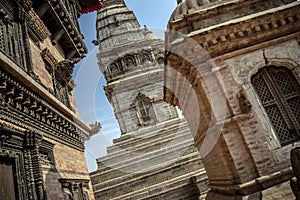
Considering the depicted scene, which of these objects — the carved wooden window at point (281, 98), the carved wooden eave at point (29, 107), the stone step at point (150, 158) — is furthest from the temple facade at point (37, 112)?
the stone step at point (150, 158)

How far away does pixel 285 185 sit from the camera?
219 inches

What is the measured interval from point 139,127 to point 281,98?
17.4 metres

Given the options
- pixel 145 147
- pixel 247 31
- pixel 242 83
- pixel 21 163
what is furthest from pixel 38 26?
pixel 145 147

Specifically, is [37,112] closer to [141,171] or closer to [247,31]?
[247,31]

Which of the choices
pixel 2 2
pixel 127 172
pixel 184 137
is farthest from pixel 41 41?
pixel 184 137

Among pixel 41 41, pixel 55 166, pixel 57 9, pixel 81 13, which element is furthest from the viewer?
pixel 81 13

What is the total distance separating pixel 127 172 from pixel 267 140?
10.7 m

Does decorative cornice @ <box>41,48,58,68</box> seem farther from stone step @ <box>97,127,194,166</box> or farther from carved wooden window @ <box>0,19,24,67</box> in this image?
stone step @ <box>97,127,194,166</box>

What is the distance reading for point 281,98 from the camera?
6.60 m

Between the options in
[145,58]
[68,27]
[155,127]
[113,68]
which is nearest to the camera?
[68,27]

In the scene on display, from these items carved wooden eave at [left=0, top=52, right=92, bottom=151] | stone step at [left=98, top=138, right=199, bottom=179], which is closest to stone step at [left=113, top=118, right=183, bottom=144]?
stone step at [left=98, top=138, right=199, bottom=179]

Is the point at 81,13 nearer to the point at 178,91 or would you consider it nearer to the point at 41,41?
the point at 41,41

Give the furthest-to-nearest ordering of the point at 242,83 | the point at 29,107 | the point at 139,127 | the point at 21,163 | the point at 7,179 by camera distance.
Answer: the point at 139,127 → the point at 242,83 → the point at 29,107 → the point at 21,163 → the point at 7,179

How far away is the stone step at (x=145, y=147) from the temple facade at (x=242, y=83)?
10.7m
